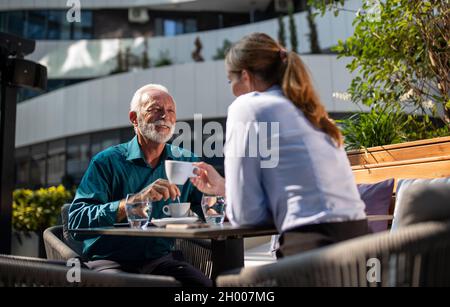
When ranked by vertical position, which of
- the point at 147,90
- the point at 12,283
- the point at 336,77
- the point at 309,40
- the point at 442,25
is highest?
the point at 309,40

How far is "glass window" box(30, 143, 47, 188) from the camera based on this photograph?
14.0 metres

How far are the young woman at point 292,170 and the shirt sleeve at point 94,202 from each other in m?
0.66

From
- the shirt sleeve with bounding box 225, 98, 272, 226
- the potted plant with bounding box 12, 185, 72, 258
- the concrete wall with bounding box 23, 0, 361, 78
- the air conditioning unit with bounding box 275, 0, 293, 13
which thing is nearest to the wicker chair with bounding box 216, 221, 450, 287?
the shirt sleeve with bounding box 225, 98, 272, 226

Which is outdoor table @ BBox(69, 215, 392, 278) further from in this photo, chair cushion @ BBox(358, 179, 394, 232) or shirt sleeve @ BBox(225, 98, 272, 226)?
chair cushion @ BBox(358, 179, 394, 232)

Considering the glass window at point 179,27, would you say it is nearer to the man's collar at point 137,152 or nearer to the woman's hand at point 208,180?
the man's collar at point 137,152

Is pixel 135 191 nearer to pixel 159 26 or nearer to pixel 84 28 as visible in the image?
pixel 159 26

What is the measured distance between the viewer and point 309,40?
1269 cm

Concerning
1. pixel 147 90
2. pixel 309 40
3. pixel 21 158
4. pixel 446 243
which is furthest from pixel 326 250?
pixel 21 158

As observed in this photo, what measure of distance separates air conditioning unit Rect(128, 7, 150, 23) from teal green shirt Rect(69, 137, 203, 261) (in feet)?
49.5

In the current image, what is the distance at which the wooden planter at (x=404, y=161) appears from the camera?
2.81 metres

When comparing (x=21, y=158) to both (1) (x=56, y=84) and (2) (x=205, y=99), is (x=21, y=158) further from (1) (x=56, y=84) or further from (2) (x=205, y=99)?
(2) (x=205, y=99)

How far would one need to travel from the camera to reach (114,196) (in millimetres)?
2129

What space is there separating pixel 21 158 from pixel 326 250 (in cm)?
1542
